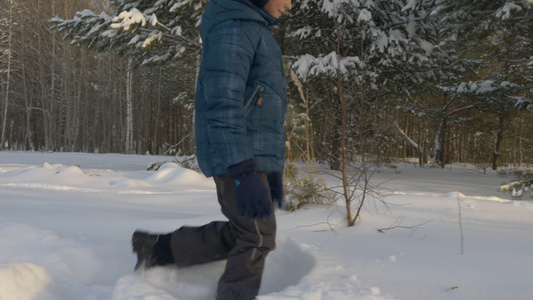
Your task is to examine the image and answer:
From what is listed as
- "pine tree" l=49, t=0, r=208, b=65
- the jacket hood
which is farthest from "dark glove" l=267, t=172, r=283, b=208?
"pine tree" l=49, t=0, r=208, b=65

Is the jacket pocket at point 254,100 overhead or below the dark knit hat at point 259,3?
below

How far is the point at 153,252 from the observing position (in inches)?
68.7

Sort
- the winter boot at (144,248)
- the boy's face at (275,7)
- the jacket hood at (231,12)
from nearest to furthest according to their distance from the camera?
the jacket hood at (231,12) → the boy's face at (275,7) → the winter boot at (144,248)

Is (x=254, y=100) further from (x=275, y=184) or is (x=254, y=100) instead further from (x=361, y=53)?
(x=361, y=53)

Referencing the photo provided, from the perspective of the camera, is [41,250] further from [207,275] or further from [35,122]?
[35,122]

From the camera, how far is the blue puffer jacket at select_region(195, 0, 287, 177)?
1397mm

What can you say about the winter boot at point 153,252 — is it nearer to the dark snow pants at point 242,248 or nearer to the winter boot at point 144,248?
the winter boot at point 144,248

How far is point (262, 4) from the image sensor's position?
5.17 ft

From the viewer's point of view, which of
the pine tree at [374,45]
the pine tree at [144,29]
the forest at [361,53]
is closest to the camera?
the forest at [361,53]

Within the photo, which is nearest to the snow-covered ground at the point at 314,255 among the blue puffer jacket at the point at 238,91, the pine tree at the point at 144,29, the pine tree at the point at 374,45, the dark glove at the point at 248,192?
the dark glove at the point at 248,192

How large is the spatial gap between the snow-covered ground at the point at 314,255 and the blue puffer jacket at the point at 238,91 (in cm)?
58

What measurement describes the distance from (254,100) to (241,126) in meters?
0.16

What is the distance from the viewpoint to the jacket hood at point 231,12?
4.87ft

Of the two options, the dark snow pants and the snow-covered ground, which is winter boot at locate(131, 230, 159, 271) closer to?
the snow-covered ground
